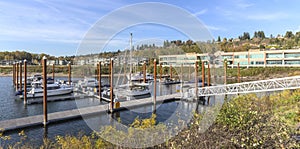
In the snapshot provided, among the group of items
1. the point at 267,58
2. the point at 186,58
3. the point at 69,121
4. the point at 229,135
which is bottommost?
the point at 69,121

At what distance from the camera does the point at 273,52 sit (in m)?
44.2

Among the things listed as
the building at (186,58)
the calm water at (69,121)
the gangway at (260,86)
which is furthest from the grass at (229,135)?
the gangway at (260,86)

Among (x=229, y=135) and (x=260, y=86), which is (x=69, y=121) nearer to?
(x=229, y=135)

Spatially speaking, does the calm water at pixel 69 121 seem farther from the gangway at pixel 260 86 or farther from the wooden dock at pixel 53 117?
the gangway at pixel 260 86

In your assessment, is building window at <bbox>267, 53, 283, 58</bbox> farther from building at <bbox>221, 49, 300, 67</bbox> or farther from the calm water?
the calm water

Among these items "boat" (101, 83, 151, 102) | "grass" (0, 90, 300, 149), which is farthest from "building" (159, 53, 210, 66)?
"grass" (0, 90, 300, 149)

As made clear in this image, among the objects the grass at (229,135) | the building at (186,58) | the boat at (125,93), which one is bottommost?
the boat at (125,93)

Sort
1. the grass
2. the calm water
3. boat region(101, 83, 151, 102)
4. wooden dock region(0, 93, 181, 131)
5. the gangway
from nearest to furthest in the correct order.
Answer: the grass < the calm water < wooden dock region(0, 93, 181, 131) < the gangway < boat region(101, 83, 151, 102)

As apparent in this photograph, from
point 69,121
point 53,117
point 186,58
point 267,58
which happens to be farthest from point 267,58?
point 53,117

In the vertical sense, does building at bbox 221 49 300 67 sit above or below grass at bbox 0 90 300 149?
above

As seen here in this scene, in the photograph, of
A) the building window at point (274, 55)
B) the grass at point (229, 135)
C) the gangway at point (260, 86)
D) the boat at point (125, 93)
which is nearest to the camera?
the grass at point (229, 135)

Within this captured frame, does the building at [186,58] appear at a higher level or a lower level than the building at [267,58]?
lower

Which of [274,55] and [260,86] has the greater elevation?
[274,55]

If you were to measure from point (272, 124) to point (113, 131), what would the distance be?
292 cm
